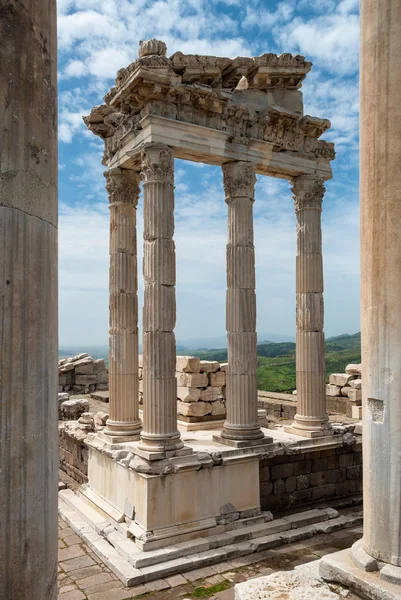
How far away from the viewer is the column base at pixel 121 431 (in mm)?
11727

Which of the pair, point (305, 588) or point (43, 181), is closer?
point (43, 181)

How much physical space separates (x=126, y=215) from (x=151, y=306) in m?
3.10

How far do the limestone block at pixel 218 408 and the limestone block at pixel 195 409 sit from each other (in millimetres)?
138

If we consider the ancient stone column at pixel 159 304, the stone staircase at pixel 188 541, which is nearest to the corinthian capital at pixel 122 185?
the ancient stone column at pixel 159 304

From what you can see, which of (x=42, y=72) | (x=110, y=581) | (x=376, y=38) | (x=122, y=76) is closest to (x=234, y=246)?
(x=122, y=76)

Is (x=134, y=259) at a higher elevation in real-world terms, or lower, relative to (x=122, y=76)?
lower

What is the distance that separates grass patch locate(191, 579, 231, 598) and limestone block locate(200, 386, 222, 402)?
5458 mm

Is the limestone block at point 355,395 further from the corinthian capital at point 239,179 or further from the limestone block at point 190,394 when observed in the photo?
the corinthian capital at point 239,179

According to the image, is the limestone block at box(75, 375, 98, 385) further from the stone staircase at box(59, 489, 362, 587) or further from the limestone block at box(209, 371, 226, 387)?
the stone staircase at box(59, 489, 362, 587)

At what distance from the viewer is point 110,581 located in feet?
28.0

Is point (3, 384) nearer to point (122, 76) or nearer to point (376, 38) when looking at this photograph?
point (376, 38)

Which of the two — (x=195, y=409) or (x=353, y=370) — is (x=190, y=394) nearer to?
(x=195, y=409)

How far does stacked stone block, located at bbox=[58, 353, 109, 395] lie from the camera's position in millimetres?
25047

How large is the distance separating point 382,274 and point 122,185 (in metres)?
9.57
